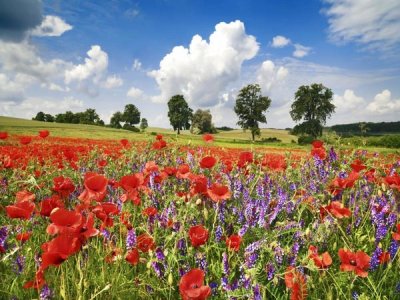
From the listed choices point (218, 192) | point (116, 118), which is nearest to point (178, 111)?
point (116, 118)

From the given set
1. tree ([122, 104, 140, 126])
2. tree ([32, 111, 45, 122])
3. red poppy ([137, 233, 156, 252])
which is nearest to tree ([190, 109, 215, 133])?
tree ([122, 104, 140, 126])

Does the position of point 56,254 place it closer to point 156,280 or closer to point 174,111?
point 156,280

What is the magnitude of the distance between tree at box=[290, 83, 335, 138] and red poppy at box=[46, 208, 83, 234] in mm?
77261

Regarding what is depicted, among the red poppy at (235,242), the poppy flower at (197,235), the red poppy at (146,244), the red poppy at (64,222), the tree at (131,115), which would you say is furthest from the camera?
the tree at (131,115)

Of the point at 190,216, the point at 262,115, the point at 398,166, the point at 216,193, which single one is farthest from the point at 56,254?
the point at 262,115

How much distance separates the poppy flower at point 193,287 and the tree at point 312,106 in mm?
77263

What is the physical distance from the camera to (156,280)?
103 inches

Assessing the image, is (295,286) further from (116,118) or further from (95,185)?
(116,118)

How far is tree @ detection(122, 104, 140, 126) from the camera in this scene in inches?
4505

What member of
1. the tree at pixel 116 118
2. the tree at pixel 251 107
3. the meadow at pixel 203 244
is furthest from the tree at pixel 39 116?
the meadow at pixel 203 244

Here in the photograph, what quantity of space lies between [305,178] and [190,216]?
7.87ft

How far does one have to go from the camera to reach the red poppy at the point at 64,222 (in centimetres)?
173

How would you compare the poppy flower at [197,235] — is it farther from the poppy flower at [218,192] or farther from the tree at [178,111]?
the tree at [178,111]

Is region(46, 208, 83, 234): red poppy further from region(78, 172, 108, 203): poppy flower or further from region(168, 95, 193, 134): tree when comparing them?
region(168, 95, 193, 134): tree
